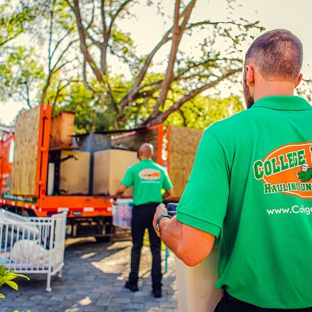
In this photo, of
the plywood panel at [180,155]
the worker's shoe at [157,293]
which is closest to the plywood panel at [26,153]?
the plywood panel at [180,155]

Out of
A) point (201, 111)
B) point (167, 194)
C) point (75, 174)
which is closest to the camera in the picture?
point (167, 194)

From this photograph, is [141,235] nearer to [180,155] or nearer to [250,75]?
[180,155]

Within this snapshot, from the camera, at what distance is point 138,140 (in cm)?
1002

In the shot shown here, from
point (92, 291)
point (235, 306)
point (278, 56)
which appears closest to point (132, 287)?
point (92, 291)

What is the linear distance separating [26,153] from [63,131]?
0.94 m

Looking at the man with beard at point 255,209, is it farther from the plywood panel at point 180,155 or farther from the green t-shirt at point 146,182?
the plywood panel at point 180,155

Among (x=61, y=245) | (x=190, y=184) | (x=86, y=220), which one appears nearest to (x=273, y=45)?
(x=190, y=184)

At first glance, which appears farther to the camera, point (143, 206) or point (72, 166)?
point (72, 166)

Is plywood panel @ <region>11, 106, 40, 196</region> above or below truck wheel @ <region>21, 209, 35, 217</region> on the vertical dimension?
above

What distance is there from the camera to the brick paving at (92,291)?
4.68 meters

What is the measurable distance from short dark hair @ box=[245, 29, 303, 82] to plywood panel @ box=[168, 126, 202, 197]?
788cm

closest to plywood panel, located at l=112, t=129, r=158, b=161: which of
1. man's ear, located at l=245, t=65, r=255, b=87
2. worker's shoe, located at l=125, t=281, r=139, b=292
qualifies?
worker's shoe, located at l=125, t=281, r=139, b=292

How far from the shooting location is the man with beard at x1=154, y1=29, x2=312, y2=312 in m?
1.28

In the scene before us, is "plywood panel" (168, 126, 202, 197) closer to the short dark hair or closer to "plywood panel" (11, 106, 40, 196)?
"plywood panel" (11, 106, 40, 196)
